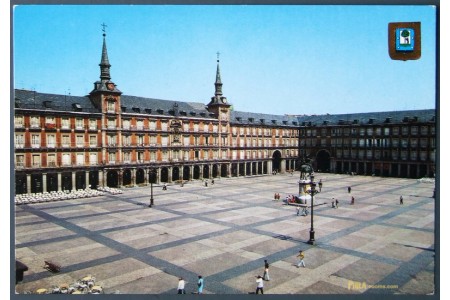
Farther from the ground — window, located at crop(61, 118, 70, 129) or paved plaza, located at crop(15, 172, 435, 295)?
window, located at crop(61, 118, 70, 129)

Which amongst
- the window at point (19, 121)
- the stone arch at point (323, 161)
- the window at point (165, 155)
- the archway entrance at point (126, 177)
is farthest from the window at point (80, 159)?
the stone arch at point (323, 161)

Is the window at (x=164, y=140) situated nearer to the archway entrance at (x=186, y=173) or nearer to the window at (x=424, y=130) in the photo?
the archway entrance at (x=186, y=173)

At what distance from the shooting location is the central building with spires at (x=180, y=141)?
47125 mm

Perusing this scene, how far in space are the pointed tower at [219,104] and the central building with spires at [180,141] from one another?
0.70ft

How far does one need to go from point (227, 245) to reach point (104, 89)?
38.0m

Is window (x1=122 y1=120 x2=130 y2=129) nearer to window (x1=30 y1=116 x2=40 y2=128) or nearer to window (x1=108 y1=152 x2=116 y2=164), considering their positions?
window (x1=108 y1=152 x2=116 y2=164)

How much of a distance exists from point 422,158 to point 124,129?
59600 mm

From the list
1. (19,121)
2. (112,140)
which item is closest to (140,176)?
(112,140)

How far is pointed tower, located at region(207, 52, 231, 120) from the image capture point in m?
71.9

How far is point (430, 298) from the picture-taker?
1741 centimetres

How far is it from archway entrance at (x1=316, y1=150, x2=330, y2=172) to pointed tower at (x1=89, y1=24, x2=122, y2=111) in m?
55.0

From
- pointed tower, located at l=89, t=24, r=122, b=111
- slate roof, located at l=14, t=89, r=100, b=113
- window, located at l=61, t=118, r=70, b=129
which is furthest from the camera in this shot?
pointed tower, located at l=89, t=24, r=122, b=111

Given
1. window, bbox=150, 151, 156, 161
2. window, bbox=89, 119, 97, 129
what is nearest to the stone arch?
window, bbox=150, 151, 156, 161

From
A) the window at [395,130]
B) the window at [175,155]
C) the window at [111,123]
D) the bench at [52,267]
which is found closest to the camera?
the bench at [52,267]
